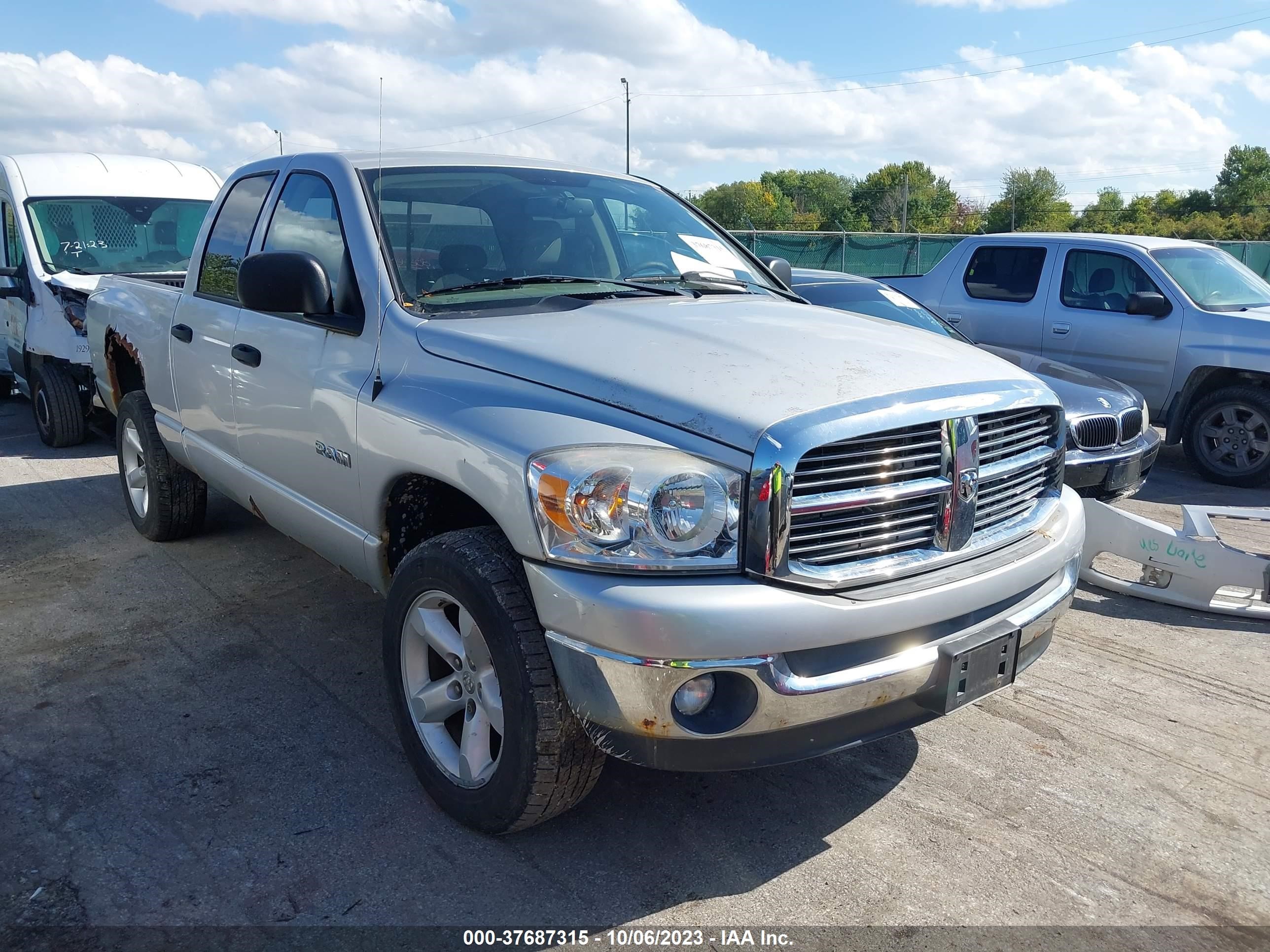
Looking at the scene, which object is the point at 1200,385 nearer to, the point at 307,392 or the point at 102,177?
the point at 307,392

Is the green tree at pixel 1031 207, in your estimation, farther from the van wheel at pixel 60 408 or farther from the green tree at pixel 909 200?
the van wheel at pixel 60 408

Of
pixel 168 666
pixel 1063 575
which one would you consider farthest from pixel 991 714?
pixel 168 666

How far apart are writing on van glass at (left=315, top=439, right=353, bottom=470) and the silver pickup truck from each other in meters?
0.05

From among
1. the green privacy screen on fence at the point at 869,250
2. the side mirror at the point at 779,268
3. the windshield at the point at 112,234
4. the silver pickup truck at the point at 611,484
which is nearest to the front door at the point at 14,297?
the windshield at the point at 112,234

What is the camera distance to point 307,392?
3461 millimetres

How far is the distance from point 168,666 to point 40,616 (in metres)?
0.95

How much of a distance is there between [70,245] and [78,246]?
6 cm

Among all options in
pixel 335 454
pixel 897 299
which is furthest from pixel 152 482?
pixel 897 299

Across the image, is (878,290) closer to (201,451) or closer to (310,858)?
(201,451)

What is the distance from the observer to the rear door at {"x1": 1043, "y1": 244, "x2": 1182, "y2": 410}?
7.78 meters

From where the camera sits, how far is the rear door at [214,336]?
4.13 meters

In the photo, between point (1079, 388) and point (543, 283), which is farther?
point (1079, 388)

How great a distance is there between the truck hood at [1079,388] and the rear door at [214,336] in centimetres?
386

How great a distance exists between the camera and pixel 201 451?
4.50m
